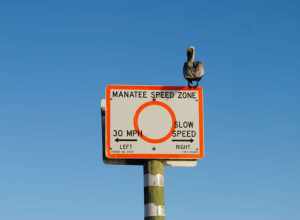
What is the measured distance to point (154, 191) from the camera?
862cm

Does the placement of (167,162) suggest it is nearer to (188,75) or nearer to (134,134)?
(134,134)

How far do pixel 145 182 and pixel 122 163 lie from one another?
46cm

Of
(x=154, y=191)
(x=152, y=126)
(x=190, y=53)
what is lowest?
(x=154, y=191)

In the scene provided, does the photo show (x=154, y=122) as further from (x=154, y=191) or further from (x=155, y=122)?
(x=154, y=191)

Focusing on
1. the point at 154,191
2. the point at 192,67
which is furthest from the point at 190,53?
the point at 154,191

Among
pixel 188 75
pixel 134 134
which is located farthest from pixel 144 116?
pixel 188 75

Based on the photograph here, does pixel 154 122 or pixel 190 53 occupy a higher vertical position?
pixel 190 53

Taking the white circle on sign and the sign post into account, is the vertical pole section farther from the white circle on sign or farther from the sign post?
the white circle on sign

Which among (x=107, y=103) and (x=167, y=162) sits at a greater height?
(x=107, y=103)

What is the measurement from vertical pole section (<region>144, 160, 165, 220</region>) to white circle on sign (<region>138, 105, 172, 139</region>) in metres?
0.41

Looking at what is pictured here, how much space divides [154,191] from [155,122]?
98cm

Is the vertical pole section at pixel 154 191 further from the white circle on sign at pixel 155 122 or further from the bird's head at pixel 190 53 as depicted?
the bird's head at pixel 190 53

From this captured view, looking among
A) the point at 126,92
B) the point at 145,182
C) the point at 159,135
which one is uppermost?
the point at 126,92

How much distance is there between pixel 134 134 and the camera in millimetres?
8938
